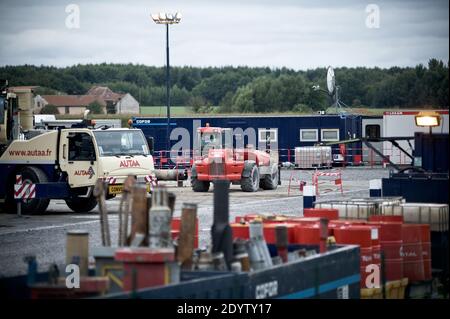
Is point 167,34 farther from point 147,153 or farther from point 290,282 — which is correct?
point 290,282

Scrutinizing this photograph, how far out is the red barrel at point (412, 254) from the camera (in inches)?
542

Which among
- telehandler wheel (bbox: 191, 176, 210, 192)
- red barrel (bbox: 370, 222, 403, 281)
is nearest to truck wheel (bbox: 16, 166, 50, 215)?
telehandler wheel (bbox: 191, 176, 210, 192)

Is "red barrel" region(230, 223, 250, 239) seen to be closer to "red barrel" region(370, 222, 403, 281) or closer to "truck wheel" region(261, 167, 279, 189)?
"red barrel" region(370, 222, 403, 281)

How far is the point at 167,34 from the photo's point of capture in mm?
51844

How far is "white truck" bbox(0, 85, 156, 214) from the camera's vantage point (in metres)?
27.6

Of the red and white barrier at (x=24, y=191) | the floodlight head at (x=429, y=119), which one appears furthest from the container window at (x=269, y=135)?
the floodlight head at (x=429, y=119)

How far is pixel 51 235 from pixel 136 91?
288 ft

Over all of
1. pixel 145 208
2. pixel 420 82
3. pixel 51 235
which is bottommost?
pixel 51 235

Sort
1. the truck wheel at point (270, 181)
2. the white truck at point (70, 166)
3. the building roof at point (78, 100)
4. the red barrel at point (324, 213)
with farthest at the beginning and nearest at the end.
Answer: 1. the building roof at point (78, 100)
2. the truck wheel at point (270, 181)
3. the white truck at point (70, 166)
4. the red barrel at point (324, 213)

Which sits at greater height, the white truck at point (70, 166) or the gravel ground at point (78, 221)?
the white truck at point (70, 166)

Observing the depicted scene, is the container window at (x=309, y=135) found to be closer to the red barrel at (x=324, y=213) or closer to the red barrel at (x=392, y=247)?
the red barrel at (x=324, y=213)

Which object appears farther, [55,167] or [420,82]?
[55,167]

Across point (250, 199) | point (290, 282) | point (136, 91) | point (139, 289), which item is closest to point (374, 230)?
point (290, 282)

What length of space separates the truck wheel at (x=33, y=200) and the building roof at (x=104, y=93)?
76.7m
